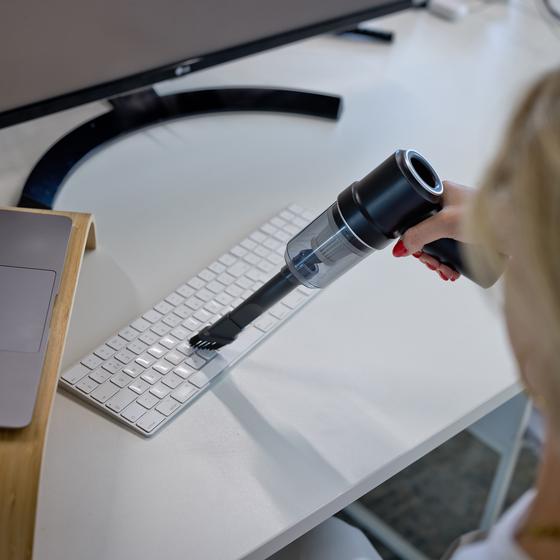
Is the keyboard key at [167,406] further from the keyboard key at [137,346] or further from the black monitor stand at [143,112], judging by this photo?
the black monitor stand at [143,112]

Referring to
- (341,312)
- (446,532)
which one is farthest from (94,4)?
(446,532)

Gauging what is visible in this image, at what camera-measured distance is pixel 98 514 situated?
27.8 inches

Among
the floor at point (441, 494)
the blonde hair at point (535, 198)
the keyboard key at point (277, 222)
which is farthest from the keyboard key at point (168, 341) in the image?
the floor at point (441, 494)

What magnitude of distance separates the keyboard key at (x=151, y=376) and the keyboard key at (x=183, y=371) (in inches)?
0.7

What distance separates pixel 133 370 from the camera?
0.82 metres

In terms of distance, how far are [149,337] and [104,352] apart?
0.16ft

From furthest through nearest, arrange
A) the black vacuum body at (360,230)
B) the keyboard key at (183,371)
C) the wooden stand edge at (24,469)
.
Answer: the keyboard key at (183,371)
the black vacuum body at (360,230)
the wooden stand edge at (24,469)

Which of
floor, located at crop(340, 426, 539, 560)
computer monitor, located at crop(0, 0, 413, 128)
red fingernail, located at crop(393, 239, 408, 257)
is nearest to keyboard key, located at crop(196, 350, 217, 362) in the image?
red fingernail, located at crop(393, 239, 408, 257)

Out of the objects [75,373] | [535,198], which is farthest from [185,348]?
[535,198]

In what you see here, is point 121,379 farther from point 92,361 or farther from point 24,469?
point 24,469

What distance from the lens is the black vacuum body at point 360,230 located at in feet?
2.38

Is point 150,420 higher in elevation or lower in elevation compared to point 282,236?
lower

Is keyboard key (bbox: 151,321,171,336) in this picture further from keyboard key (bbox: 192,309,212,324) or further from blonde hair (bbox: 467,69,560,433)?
blonde hair (bbox: 467,69,560,433)

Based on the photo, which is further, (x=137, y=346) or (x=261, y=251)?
(x=261, y=251)
